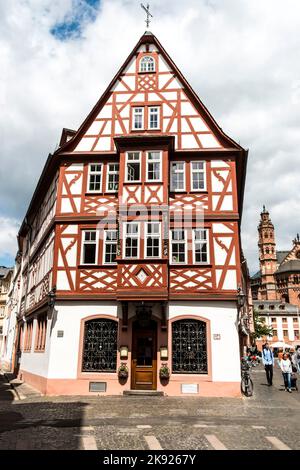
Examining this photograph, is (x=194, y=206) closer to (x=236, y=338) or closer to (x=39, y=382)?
(x=236, y=338)

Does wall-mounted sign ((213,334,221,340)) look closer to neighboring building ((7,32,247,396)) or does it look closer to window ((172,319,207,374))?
neighboring building ((7,32,247,396))

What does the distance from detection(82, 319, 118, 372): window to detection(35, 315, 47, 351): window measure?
341 centimetres

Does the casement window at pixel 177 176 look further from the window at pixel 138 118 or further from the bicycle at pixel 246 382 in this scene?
the bicycle at pixel 246 382

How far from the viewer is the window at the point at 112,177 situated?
19.3 metres

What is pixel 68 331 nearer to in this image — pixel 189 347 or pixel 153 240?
pixel 189 347

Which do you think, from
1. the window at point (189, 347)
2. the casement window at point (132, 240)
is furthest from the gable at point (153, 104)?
the window at point (189, 347)

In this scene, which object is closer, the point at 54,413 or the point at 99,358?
the point at 54,413

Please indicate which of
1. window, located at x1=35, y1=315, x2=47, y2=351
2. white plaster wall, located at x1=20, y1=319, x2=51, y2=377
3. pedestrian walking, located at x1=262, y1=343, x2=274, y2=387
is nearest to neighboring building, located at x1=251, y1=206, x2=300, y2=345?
pedestrian walking, located at x1=262, y1=343, x2=274, y2=387

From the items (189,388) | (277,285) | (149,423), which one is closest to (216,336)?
(189,388)

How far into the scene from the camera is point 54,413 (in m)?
12.7

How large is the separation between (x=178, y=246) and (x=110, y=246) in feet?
9.74

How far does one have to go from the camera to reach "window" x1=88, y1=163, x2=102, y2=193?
19.5 m
